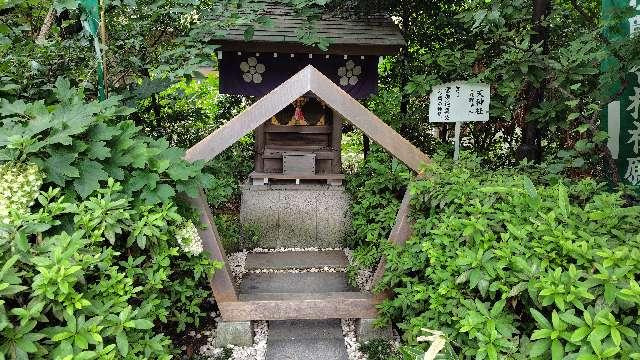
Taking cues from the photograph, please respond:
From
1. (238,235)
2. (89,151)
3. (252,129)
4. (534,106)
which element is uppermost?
(534,106)

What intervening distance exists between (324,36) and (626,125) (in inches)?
157

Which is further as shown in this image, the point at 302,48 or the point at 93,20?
the point at 302,48

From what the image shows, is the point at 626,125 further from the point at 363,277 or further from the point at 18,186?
the point at 18,186

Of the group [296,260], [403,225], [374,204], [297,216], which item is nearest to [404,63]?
[374,204]

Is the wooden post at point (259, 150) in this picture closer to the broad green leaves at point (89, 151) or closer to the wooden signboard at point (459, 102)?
the wooden signboard at point (459, 102)

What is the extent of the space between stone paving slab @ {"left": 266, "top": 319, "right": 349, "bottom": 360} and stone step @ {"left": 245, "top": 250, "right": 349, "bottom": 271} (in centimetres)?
140

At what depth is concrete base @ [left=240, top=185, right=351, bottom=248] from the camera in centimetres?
679

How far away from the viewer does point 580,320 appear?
5.91 feet

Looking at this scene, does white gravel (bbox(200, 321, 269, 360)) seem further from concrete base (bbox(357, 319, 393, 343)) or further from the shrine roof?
the shrine roof

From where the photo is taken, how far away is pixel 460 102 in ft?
16.8

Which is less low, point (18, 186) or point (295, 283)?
point (18, 186)

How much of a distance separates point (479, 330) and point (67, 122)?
2798 millimetres

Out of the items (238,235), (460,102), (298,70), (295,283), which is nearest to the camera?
(460,102)

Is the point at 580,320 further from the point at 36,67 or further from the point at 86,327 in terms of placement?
the point at 36,67
